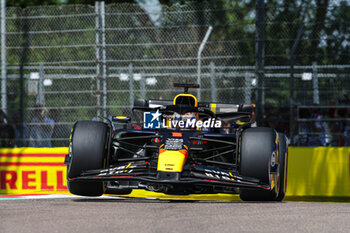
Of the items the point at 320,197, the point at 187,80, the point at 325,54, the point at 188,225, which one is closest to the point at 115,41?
the point at 187,80

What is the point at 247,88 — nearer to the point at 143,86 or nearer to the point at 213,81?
the point at 213,81

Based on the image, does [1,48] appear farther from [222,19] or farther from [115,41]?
[222,19]

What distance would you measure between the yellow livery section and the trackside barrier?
2127mm

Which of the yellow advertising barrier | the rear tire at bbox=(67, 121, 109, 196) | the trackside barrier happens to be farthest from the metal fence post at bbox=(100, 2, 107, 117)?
the rear tire at bbox=(67, 121, 109, 196)

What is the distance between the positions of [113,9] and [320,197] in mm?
5019

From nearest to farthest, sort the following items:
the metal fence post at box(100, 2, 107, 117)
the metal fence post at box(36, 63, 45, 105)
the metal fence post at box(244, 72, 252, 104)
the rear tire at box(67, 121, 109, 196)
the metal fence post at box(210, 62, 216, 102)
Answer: the rear tire at box(67, 121, 109, 196) → the metal fence post at box(244, 72, 252, 104) → the metal fence post at box(210, 62, 216, 102) → the metal fence post at box(100, 2, 107, 117) → the metal fence post at box(36, 63, 45, 105)

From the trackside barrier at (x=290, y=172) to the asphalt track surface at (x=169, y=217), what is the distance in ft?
7.78

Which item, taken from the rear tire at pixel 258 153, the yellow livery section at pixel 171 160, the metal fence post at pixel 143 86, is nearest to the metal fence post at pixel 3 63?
the metal fence post at pixel 143 86

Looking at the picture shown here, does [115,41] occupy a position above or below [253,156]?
above

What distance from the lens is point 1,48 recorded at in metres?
13.2

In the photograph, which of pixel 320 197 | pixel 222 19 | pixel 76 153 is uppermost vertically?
pixel 222 19

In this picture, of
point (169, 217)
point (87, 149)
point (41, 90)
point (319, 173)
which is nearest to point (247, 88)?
point (319, 173)

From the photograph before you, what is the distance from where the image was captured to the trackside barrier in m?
10.2

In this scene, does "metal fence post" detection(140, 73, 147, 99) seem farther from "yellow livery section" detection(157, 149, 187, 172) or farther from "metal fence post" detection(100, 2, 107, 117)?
"yellow livery section" detection(157, 149, 187, 172)
